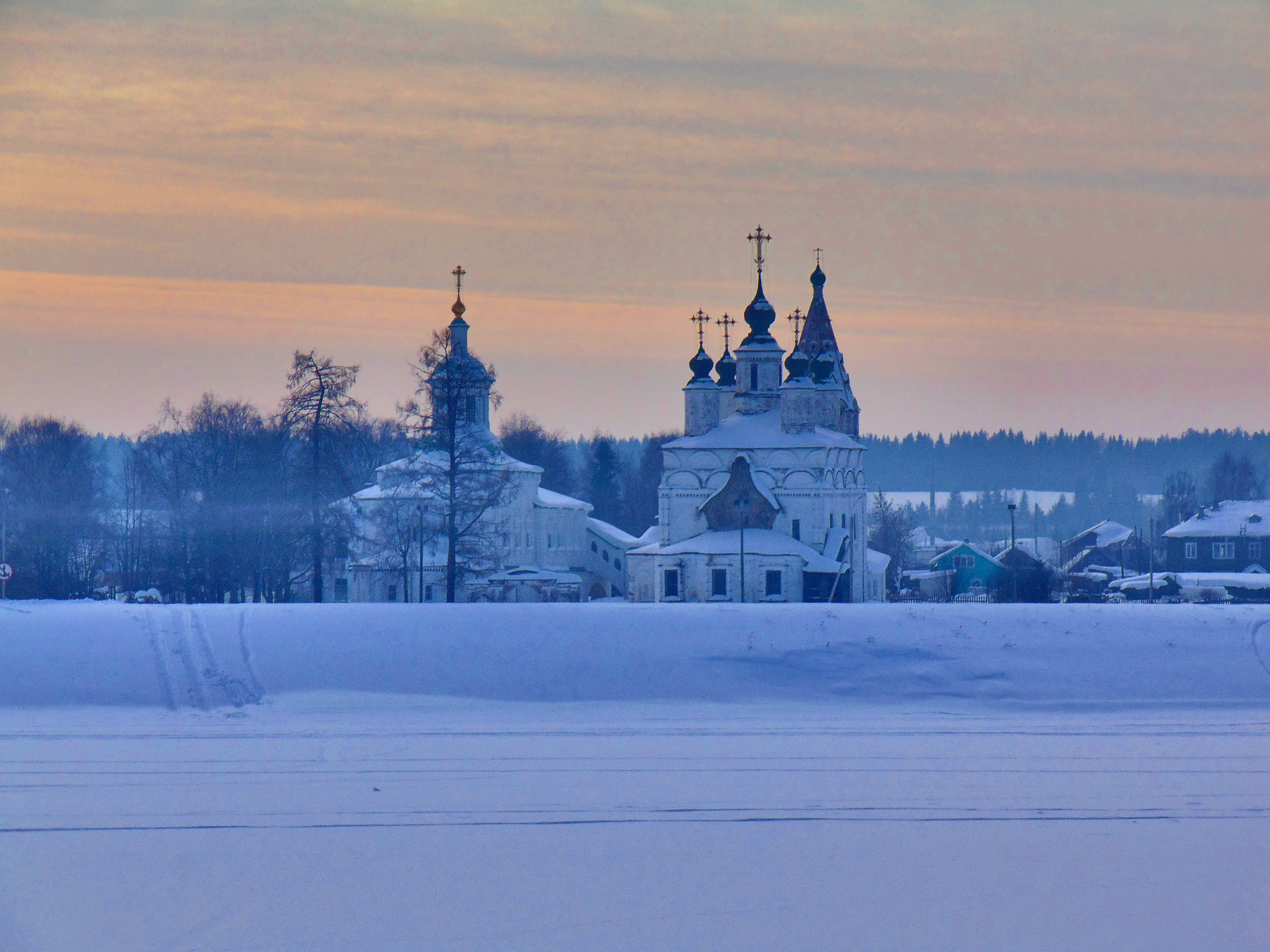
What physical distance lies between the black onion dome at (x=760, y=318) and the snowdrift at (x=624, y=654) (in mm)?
24127

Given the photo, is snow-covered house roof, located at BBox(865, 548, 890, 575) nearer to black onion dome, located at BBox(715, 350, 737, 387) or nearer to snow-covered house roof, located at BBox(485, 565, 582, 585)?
black onion dome, located at BBox(715, 350, 737, 387)

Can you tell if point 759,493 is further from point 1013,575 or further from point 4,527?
point 4,527

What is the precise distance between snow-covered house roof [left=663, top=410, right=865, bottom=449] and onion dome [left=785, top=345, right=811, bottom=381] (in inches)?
52.7

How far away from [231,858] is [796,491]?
116 feet

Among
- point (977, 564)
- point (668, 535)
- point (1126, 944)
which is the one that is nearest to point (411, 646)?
point (1126, 944)

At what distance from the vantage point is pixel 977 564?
215ft

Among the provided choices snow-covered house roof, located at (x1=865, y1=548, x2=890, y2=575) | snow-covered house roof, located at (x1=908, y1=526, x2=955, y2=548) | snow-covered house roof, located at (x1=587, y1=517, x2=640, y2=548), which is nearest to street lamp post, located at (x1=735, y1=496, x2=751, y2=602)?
snow-covered house roof, located at (x1=865, y1=548, x2=890, y2=575)

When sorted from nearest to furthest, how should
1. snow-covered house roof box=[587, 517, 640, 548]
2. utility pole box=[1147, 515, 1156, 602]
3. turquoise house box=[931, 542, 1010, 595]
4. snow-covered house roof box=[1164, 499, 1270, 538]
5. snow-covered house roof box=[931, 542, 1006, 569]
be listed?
utility pole box=[1147, 515, 1156, 602] < snow-covered house roof box=[587, 517, 640, 548] < turquoise house box=[931, 542, 1010, 595] < snow-covered house roof box=[931, 542, 1006, 569] < snow-covered house roof box=[1164, 499, 1270, 538]

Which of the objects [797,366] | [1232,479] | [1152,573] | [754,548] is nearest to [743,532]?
[754,548]

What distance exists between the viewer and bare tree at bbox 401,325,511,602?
34438mm

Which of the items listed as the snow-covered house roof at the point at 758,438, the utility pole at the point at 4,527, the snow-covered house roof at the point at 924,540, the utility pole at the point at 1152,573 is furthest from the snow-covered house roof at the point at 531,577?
the snow-covered house roof at the point at 924,540

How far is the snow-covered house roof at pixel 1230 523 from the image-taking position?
238 ft

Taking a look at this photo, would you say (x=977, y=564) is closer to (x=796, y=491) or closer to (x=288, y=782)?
(x=796, y=491)

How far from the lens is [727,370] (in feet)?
172
